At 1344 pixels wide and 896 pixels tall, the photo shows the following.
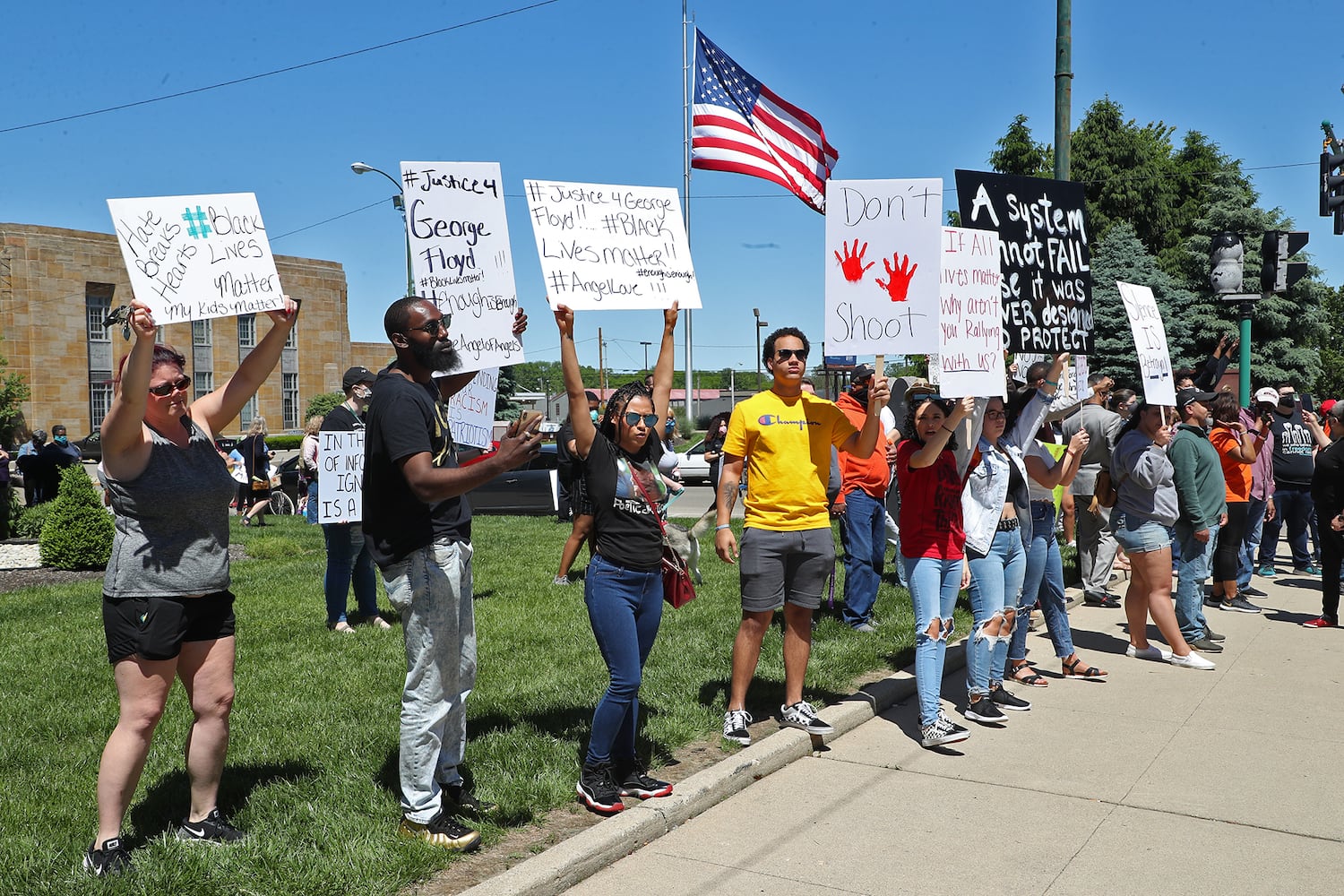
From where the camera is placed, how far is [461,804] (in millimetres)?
4473

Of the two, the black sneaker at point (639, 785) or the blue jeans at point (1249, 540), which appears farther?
the blue jeans at point (1249, 540)

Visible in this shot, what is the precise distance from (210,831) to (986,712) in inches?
160

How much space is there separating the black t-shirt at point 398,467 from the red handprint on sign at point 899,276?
2654 mm

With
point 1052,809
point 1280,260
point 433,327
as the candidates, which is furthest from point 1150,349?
point 1280,260

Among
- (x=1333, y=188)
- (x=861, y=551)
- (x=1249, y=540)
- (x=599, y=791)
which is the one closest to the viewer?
(x=599, y=791)

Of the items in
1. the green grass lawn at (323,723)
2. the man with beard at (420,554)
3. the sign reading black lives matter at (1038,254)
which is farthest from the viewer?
the sign reading black lives matter at (1038,254)

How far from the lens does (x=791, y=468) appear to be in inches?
219

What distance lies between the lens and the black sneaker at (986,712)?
Answer: 611cm

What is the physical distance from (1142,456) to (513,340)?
181 inches

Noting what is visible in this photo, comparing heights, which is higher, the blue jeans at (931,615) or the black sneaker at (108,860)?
the blue jeans at (931,615)

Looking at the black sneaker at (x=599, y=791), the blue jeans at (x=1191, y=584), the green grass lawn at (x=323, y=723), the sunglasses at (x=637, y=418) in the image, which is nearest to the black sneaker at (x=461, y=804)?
the green grass lawn at (x=323, y=723)

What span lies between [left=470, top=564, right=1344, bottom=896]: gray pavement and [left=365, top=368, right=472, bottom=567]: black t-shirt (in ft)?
4.17

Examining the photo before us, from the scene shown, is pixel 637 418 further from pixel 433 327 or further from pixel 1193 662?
pixel 1193 662

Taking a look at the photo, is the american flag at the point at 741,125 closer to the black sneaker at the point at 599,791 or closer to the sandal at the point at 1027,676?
the sandal at the point at 1027,676
